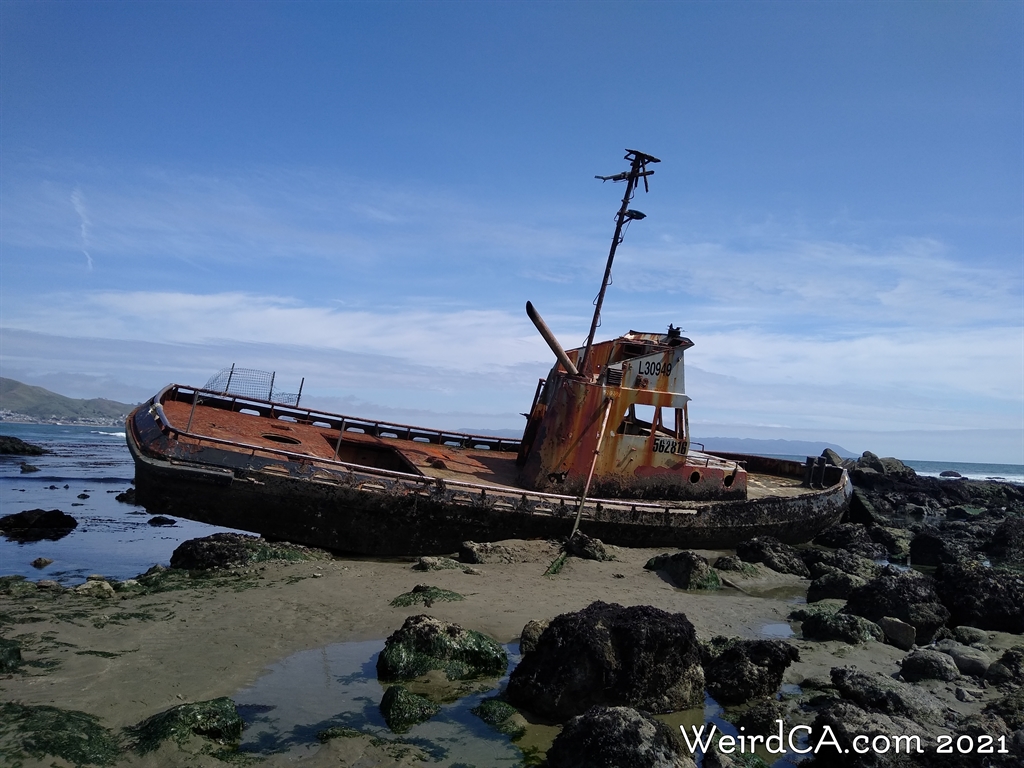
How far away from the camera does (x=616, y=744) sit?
411 centimetres

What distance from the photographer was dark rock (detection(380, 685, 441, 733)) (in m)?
5.07

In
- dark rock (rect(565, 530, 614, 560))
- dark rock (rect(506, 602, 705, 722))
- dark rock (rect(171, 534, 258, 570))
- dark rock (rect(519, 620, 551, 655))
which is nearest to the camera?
dark rock (rect(506, 602, 705, 722))

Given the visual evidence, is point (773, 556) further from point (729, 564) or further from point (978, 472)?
point (978, 472)

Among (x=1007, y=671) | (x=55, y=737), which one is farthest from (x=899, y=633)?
(x=55, y=737)

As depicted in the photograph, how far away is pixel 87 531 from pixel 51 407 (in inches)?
5088

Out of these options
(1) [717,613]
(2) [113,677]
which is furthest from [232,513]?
(1) [717,613]

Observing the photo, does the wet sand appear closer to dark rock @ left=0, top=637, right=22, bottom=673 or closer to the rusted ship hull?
dark rock @ left=0, top=637, right=22, bottom=673

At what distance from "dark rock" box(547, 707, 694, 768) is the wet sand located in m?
1.13

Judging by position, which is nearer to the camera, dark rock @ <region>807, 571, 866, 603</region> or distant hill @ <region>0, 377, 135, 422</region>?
dark rock @ <region>807, 571, 866, 603</region>

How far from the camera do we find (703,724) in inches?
211

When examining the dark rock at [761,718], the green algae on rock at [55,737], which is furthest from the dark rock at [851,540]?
the green algae on rock at [55,737]

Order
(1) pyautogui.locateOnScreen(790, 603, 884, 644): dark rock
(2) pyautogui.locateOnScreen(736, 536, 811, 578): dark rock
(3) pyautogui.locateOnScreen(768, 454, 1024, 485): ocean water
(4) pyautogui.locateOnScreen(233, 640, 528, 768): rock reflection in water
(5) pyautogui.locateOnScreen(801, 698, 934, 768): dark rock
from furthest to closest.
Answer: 1. (3) pyautogui.locateOnScreen(768, 454, 1024, 485): ocean water
2. (2) pyautogui.locateOnScreen(736, 536, 811, 578): dark rock
3. (1) pyautogui.locateOnScreen(790, 603, 884, 644): dark rock
4. (4) pyautogui.locateOnScreen(233, 640, 528, 768): rock reflection in water
5. (5) pyautogui.locateOnScreen(801, 698, 934, 768): dark rock

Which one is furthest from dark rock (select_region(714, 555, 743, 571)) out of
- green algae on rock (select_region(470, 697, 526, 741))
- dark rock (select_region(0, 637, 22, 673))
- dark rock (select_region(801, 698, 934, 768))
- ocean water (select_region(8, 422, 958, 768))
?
dark rock (select_region(0, 637, 22, 673))

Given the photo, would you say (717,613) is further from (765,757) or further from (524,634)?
(765,757)
